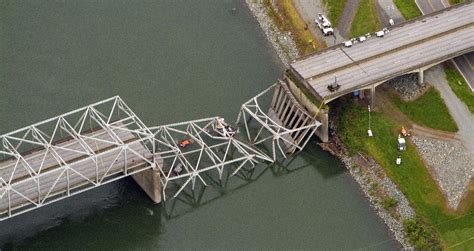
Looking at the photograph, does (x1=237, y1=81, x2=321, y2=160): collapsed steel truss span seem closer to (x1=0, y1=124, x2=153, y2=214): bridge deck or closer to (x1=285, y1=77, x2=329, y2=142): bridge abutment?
(x1=285, y1=77, x2=329, y2=142): bridge abutment

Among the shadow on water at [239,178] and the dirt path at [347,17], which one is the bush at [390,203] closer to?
the shadow on water at [239,178]

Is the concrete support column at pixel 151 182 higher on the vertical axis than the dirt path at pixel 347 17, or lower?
higher

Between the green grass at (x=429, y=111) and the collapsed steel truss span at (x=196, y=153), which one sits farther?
the green grass at (x=429, y=111)

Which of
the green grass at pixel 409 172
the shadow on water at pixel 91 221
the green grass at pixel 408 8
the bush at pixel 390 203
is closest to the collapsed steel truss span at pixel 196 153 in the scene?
the shadow on water at pixel 91 221

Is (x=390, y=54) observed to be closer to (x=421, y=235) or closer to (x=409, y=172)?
(x=409, y=172)

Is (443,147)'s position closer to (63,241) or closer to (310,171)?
(310,171)

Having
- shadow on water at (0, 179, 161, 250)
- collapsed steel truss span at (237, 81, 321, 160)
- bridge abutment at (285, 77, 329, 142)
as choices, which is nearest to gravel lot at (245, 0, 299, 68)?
collapsed steel truss span at (237, 81, 321, 160)
